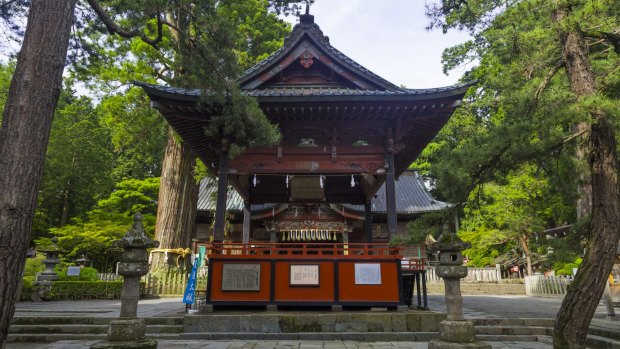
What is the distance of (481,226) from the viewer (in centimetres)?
2231

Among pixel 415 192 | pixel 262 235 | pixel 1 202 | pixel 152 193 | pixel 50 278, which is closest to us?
pixel 1 202

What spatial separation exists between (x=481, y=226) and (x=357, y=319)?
17373 mm

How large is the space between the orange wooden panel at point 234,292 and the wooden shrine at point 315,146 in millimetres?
22

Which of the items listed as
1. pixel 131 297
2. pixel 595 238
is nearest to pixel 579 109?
pixel 595 238

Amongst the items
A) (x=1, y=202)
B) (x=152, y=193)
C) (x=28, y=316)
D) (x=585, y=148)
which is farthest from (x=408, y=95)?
(x=152, y=193)

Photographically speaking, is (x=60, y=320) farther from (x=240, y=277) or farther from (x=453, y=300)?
(x=453, y=300)

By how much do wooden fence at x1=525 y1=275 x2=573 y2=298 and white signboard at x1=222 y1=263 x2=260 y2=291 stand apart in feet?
46.2

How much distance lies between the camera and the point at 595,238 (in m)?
5.50

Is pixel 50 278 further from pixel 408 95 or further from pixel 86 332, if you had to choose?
pixel 408 95

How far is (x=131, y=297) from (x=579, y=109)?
25.0ft

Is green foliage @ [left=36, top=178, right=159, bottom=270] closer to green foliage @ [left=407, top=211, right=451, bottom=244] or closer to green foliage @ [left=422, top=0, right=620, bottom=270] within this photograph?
green foliage @ [left=407, top=211, right=451, bottom=244]

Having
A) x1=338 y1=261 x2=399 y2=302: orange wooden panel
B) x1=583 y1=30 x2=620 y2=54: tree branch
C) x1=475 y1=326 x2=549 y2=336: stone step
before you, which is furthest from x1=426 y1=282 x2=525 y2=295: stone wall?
x1=583 y1=30 x2=620 y2=54: tree branch

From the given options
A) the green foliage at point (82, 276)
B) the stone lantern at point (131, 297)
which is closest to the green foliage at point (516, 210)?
the stone lantern at point (131, 297)

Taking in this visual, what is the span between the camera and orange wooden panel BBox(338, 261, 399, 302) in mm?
8297
